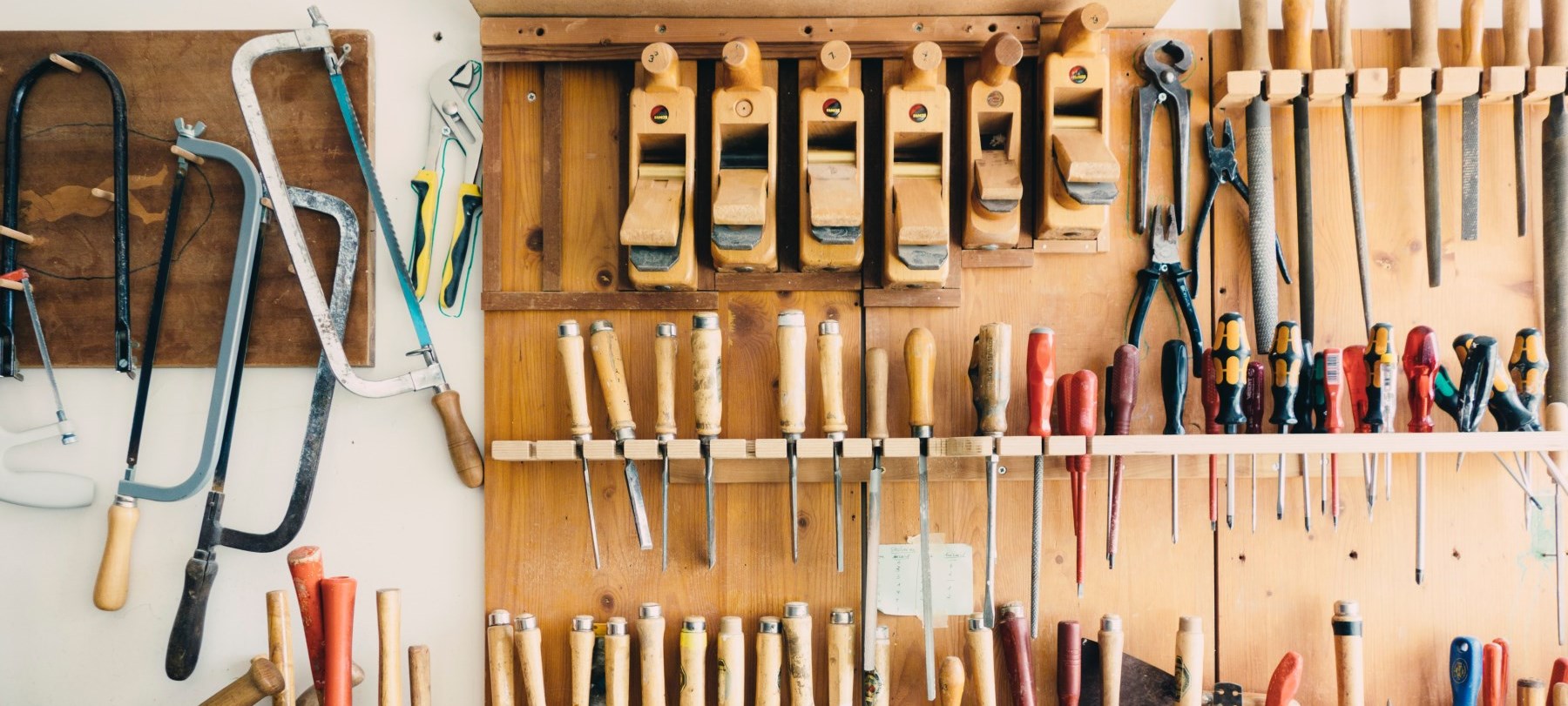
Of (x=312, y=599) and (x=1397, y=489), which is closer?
(x=312, y=599)

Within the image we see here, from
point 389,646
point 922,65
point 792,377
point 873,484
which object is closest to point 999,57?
point 922,65

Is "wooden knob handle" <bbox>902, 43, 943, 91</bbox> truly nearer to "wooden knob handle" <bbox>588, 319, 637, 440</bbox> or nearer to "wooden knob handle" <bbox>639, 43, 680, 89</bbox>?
"wooden knob handle" <bbox>639, 43, 680, 89</bbox>

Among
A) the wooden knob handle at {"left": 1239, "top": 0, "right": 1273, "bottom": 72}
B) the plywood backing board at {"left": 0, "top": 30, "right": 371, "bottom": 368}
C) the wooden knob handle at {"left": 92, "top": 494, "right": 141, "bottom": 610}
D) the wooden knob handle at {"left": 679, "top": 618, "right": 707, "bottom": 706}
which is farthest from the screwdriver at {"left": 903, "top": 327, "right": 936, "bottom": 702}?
the wooden knob handle at {"left": 92, "top": 494, "right": 141, "bottom": 610}

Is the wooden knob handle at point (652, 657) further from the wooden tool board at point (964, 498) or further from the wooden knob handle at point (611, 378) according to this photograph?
the wooden knob handle at point (611, 378)

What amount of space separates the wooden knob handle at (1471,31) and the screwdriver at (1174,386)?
768mm

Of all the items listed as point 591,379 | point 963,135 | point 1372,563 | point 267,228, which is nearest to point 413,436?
point 591,379

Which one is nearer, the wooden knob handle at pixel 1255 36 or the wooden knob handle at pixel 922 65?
the wooden knob handle at pixel 922 65

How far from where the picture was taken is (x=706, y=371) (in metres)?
1.58

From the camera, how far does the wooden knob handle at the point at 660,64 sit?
5.21ft

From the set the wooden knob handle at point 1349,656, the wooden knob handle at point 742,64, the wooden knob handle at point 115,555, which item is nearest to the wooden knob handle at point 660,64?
the wooden knob handle at point 742,64

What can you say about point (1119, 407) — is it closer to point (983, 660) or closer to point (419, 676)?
point (983, 660)

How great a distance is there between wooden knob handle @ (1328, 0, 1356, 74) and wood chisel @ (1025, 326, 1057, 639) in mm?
762

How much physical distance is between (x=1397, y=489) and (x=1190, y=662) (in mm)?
546

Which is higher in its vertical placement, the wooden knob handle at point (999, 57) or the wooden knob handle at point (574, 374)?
the wooden knob handle at point (999, 57)
